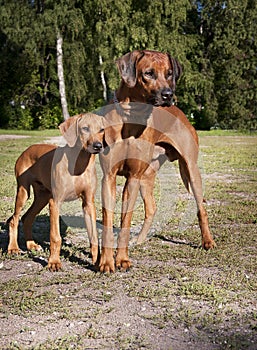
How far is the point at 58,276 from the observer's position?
14.0 ft

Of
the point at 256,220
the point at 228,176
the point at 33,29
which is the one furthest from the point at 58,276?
the point at 33,29

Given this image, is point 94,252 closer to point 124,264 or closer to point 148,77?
point 124,264

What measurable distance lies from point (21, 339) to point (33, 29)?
81.4ft

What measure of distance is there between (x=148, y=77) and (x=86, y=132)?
28.5 inches

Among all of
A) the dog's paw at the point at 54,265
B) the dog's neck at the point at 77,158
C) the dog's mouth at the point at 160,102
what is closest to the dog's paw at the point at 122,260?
the dog's paw at the point at 54,265

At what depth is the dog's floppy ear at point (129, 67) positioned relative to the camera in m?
4.32

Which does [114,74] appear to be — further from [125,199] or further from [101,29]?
[125,199]

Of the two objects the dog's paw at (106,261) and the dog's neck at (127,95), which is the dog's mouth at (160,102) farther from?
the dog's paw at (106,261)

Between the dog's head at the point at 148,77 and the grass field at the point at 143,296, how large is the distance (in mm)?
1501

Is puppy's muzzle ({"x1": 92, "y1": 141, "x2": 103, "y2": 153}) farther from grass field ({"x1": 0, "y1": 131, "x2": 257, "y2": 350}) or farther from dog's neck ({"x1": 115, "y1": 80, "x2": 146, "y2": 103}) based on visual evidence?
grass field ({"x1": 0, "y1": 131, "x2": 257, "y2": 350})

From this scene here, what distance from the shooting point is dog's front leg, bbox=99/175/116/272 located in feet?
14.4

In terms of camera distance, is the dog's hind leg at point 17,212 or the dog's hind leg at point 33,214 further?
the dog's hind leg at point 33,214

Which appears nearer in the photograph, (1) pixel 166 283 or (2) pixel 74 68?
(1) pixel 166 283

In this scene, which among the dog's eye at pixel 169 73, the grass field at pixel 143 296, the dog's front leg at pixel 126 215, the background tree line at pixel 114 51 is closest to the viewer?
the grass field at pixel 143 296
